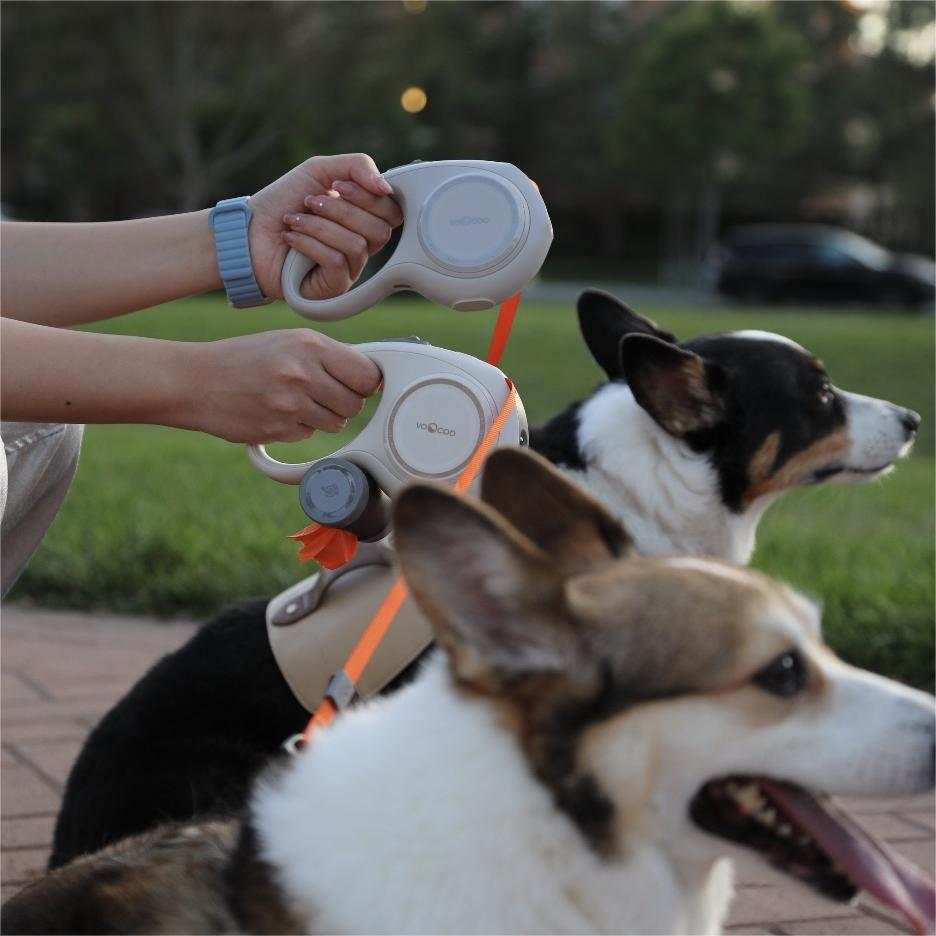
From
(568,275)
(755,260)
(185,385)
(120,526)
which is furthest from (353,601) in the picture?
(568,275)

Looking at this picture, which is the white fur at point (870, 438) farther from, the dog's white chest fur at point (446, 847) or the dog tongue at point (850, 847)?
the dog's white chest fur at point (446, 847)

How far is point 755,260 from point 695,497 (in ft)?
98.7

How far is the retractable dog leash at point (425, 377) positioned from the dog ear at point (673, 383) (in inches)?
43.8

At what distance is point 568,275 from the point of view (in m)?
47.1

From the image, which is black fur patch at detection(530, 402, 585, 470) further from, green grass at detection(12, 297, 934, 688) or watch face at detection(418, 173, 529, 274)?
green grass at detection(12, 297, 934, 688)

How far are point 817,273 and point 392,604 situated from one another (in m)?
31.8

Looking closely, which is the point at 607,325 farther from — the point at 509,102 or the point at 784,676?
the point at 509,102

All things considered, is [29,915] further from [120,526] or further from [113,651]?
[120,526]

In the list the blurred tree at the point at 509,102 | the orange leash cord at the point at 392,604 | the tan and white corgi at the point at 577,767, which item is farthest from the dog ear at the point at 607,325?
the blurred tree at the point at 509,102

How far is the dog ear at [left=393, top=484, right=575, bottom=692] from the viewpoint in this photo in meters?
1.88

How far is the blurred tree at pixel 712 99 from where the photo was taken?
128 feet

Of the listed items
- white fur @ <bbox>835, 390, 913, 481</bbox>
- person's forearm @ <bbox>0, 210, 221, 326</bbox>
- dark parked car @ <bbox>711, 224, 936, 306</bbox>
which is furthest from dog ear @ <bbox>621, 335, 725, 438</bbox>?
dark parked car @ <bbox>711, 224, 936, 306</bbox>

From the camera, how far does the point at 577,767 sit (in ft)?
6.56

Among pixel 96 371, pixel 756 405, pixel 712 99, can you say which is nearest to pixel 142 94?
pixel 712 99
